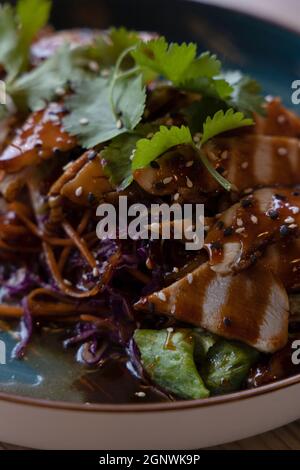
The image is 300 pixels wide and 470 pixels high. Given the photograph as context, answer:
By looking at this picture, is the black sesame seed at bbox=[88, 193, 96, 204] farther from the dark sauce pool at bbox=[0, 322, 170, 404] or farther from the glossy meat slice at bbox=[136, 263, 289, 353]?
the dark sauce pool at bbox=[0, 322, 170, 404]

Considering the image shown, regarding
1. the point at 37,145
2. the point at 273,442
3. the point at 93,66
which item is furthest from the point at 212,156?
the point at 273,442

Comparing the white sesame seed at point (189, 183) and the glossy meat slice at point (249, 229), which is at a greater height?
the white sesame seed at point (189, 183)

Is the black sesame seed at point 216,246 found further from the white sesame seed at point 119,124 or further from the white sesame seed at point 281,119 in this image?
the white sesame seed at point 281,119

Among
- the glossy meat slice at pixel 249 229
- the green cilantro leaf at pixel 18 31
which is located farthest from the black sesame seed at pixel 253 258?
the green cilantro leaf at pixel 18 31

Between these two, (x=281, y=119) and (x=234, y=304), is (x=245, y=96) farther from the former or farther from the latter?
(x=234, y=304)

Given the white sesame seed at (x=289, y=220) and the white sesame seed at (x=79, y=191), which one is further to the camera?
Answer: the white sesame seed at (x=79, y=191)
